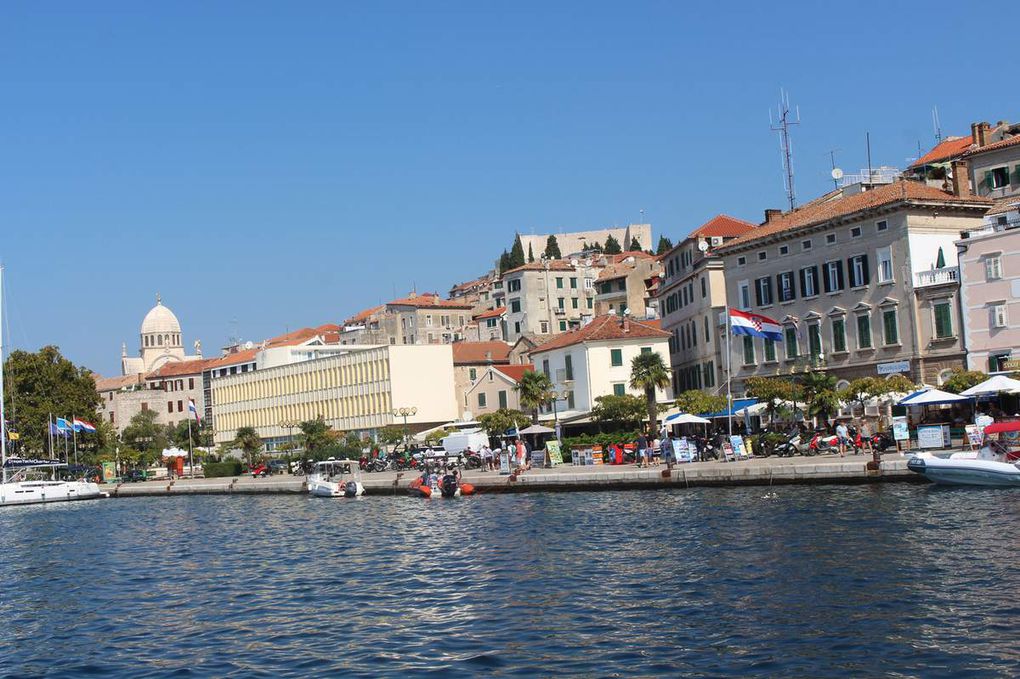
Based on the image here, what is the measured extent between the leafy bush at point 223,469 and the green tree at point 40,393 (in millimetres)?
19148

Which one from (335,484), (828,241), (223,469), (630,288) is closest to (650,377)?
(828,241)

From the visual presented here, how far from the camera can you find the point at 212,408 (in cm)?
13300

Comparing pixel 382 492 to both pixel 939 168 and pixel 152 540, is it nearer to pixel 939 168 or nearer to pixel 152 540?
pixel 152 540

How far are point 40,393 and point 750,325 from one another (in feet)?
246

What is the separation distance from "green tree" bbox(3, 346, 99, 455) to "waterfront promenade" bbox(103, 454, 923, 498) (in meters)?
45.9

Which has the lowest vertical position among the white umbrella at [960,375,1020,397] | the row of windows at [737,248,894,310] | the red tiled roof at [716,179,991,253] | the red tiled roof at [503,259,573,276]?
the white umbrella at [960,375,1020,397]

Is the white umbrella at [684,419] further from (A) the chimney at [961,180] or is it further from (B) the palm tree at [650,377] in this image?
(A) the chimney at [961,180]

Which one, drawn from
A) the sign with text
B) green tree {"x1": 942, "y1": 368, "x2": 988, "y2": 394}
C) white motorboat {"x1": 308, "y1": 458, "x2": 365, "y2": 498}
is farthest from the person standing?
white motorboat {"x1": 308, "y1": 458, "x2": 365, "y2": 498}

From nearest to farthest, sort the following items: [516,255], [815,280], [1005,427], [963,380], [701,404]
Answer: [1005,427] → [963,380] → [701,404] → [815,280] → [516,255]

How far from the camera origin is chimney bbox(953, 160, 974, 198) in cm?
6200

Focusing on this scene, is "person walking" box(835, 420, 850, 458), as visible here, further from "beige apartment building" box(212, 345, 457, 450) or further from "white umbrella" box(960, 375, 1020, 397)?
"beige apartment building" box(212, 345, 457, 450)

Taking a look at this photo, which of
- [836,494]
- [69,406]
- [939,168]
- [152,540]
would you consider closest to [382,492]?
Answer: [152,540]

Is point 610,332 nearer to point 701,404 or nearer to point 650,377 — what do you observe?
point 650,377

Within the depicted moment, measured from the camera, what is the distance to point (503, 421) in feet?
235
